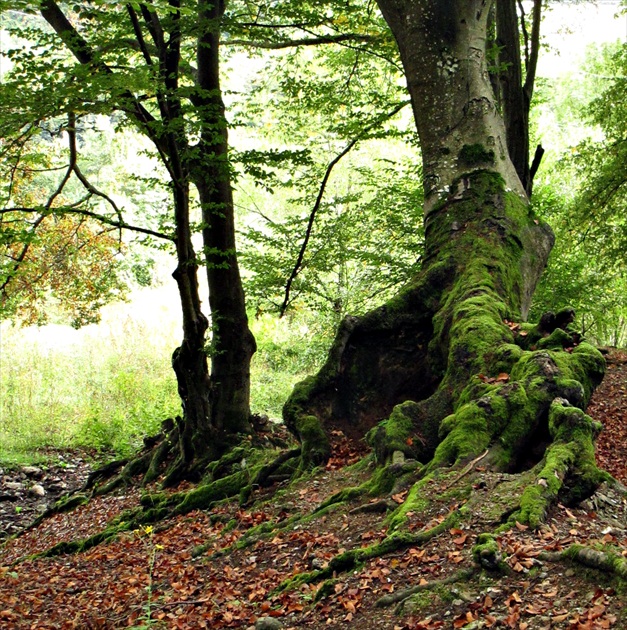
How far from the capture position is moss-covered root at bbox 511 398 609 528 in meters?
3.77

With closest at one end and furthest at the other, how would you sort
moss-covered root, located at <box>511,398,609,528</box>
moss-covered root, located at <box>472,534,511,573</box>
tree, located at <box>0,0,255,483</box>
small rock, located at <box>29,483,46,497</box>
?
moss-covered root, located at <box>472,534,511,573</box>, moss-covered root, located at <box>511,398,609,528</box>, tree, located at <box>0,0,255,483</box>, small rock, located at <box>29,483,46,497</box>

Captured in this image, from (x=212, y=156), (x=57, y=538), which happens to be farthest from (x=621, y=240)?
(x=57, y=538)

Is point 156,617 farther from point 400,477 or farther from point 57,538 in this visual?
point 57,538

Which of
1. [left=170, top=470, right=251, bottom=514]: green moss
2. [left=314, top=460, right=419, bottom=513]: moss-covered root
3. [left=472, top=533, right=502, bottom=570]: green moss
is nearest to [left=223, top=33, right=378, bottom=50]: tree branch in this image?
[left=170, top=470, right=251, bottom=514]: green moss

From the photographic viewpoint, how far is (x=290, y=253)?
1209 centimetres

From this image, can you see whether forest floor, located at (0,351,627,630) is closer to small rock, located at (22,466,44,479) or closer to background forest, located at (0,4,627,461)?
background forest, located at (0,4,627,461)

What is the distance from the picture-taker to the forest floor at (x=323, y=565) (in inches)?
121

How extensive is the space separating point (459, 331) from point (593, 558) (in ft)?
9.60

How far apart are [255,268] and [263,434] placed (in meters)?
2.94

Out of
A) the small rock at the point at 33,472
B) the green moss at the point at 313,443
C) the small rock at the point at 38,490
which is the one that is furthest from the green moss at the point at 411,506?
the small rock at the point at 33,472

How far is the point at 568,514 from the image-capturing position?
3.83 metres

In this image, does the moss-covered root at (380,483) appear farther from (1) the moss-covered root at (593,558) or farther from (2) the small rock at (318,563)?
(1) the moss-covered root at (593,558)

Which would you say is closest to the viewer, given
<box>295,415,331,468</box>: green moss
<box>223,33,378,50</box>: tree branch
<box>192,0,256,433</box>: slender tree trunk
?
<box>295,415,331,468</box>: green moss

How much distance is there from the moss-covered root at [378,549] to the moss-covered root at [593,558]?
0.67m
